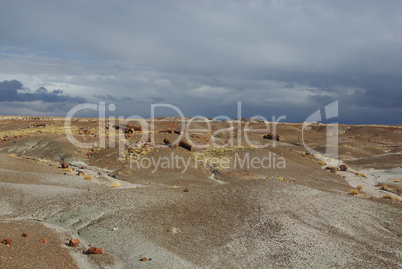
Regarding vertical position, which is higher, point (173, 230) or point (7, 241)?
point (7, 241)

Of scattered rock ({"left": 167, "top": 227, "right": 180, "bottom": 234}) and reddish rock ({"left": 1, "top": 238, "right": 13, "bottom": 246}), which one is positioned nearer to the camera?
reddish rock ({"left": 1, "top": 238, "right": 13, "bottom": 246})

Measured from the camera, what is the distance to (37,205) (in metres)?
13.6

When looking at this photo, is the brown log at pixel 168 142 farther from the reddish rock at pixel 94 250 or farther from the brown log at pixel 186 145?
the reddish rock at pixel 94 250

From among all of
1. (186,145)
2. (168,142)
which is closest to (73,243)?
(186,145)

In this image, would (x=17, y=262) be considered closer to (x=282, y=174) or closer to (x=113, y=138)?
(x=282, y=174)

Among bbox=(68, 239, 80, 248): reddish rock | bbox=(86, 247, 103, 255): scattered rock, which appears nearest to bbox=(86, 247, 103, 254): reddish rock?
bbox=(86, 247, 103, 255): scattered rock

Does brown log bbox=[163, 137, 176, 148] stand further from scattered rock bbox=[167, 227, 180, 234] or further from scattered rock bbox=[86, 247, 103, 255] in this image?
scattered rock bbox=[86, 247, 103, 255]

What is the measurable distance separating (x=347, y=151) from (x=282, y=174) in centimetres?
2406

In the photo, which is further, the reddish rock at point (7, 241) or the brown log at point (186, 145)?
the brown log at point (186, 145)

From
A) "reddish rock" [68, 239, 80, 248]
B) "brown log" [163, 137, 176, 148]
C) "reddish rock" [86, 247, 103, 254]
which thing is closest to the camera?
"reddish rock" [86, 247, 103, 254]

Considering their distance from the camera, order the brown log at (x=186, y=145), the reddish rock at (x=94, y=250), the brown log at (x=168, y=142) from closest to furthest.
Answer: the reddish rock at (x=94, y=250)
the brown log at (x=168, y=142)
the brown log at (x=186, y=145)

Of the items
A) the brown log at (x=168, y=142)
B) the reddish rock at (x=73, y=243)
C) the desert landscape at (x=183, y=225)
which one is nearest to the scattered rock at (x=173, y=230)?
the desert landscape at (x=183, y=225)

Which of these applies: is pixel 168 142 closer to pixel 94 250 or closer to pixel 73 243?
pixel 73 243

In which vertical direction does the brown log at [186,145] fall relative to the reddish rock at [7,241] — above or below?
above
